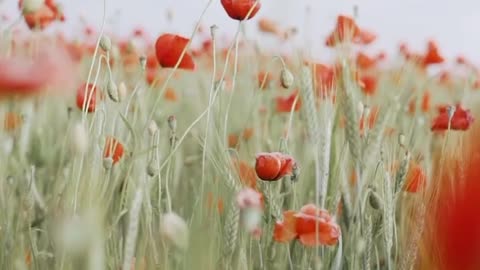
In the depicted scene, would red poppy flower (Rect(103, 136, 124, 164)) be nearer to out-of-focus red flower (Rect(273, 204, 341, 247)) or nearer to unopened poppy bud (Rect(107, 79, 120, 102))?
unopened poppy bud (Rect(107, 79, 120, 102))

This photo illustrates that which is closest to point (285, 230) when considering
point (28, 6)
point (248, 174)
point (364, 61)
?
point (248, 174)

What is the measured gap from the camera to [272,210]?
71 cm

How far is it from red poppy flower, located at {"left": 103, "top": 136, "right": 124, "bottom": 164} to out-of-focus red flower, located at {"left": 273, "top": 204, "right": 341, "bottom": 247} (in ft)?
0.62

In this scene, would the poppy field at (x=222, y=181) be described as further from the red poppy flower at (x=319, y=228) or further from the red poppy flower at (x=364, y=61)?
the red poppy flower at (x=364, y=61)

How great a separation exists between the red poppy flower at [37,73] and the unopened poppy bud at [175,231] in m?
0.10

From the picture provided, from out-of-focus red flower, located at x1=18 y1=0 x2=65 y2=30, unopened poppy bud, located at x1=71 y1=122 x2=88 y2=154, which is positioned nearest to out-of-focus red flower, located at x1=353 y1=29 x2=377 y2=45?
out-of-focus red flower, located at x1=18 y1=0 x2=65 y2=30

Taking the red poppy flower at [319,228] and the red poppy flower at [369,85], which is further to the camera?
the red poppy flower at [369,85]

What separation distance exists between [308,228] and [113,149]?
0.22m

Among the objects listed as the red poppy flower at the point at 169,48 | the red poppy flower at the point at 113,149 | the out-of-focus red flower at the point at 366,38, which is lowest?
the red poppy flower at the point at 113,149

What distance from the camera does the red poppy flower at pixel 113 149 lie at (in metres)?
0.77

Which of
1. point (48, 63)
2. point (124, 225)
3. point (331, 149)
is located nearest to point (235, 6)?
point (331, 149)

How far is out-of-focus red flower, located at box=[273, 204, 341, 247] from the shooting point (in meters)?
0.63

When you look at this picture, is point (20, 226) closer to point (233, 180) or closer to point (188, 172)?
point (233, 180)

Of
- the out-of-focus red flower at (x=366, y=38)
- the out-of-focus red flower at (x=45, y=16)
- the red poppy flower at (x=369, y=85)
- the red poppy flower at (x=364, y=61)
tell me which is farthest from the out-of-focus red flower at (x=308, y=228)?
the red poppy flower at (x=364, y=61)
